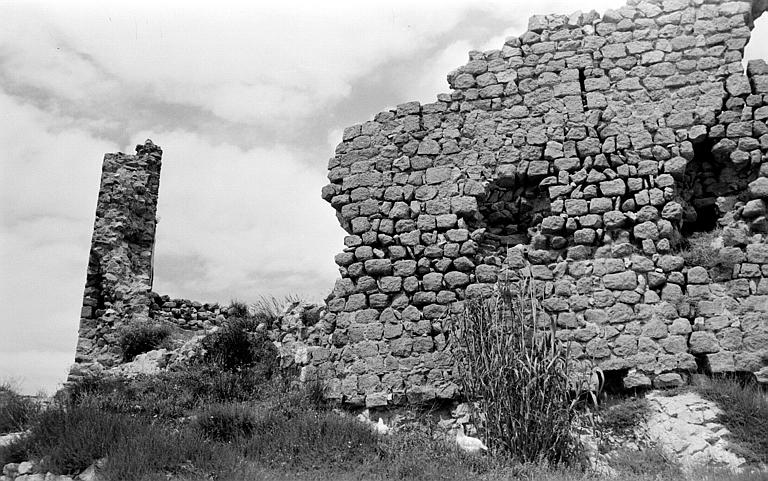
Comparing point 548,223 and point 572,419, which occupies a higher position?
point 548,223

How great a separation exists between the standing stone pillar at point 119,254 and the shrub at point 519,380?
300 inches

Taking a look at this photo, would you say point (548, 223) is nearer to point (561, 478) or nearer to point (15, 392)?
point (561, 478)

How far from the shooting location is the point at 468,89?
9445mm

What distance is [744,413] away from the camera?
23.9ft

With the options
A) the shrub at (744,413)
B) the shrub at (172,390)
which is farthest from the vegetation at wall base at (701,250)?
the shrub at (172,390)

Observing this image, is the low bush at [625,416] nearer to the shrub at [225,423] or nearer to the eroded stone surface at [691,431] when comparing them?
the eroded stone surface at [691,431]

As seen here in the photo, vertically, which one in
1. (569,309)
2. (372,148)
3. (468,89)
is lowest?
(569,309)

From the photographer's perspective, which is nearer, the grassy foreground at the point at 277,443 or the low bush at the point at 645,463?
the grassy foreground at the point at 277,443

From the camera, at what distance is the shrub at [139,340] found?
12.6 m

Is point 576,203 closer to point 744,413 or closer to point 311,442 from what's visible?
point 744,413

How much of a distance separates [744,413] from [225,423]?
559 centimetres

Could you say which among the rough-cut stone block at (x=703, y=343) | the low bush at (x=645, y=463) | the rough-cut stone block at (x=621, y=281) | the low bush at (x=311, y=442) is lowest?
the low bush at (x=645, y=463)

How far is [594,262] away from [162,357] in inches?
268

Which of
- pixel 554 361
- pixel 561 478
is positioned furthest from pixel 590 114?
pixel 561 478
